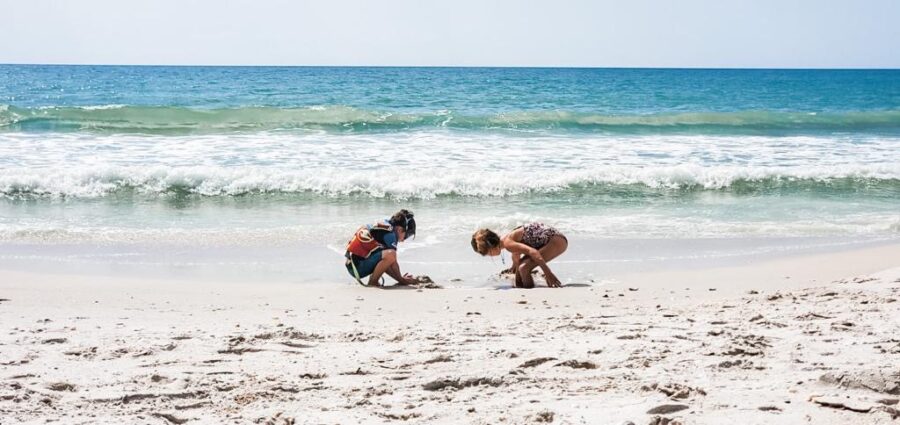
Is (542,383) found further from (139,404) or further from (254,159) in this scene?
(254,159)

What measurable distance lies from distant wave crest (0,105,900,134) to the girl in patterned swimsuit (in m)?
13.6

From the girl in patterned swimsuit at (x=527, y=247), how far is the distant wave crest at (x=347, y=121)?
13.6 m

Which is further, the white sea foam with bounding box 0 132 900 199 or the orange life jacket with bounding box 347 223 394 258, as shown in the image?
the white sea foam with bounding box 0 132 900 199

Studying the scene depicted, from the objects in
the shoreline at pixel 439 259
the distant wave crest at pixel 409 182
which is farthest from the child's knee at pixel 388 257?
the distant wave crest at pixel 409 182

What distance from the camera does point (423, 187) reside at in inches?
476

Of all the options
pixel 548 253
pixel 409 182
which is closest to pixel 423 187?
pixel 409 182

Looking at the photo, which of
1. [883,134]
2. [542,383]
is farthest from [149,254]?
[883,134]

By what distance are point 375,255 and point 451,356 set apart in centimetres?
272

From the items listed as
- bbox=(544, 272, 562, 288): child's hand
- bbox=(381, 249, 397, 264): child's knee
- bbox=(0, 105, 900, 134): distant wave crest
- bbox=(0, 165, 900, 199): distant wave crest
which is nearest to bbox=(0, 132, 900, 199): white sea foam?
bbox=(0, 165, 900, 199): distant wave crest

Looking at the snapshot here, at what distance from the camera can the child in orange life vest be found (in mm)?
6723

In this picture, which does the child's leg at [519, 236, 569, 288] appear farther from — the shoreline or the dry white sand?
the dry white sand

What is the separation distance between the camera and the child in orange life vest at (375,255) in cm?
672

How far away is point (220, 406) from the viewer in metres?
3.48

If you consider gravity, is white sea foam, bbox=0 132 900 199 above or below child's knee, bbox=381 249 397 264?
above
